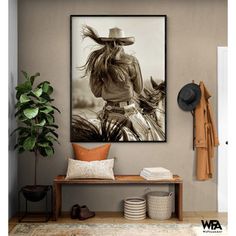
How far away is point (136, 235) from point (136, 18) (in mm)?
2663

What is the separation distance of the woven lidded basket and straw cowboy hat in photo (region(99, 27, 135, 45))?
194 cm

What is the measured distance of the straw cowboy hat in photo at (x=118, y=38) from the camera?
5176 millimetres

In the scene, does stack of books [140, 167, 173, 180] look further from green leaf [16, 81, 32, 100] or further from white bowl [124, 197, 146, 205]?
green leaf [16, 81, 32, 100]

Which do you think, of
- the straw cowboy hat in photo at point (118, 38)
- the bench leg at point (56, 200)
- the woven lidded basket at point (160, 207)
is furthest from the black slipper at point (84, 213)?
the straw cowboy hat in photo at point (118, 38)

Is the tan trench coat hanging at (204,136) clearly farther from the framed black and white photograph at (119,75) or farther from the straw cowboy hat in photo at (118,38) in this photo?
the straw cowboy hat in photo at (118,38)

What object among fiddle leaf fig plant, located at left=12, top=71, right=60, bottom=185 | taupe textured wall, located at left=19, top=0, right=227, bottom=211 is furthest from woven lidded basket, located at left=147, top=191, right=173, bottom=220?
fiddle leaf fig plant, located at left=12, top=71, right=60, bottom=185

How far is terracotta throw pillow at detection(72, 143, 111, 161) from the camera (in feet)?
16.4

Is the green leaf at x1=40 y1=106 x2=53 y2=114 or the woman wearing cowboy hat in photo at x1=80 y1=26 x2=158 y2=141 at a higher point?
the woman wearing cowboy hat in photo at x1=80 y1=26 x2=158 y2=141

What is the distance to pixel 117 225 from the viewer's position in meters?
4.54

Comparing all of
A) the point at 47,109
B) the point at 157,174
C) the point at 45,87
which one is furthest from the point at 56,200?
the point at 45,87

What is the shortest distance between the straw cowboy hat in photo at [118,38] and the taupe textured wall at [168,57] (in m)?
0.25

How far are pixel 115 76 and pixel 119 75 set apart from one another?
0.17 ft

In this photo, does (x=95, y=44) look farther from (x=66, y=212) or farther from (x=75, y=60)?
(x=66, y=212)
